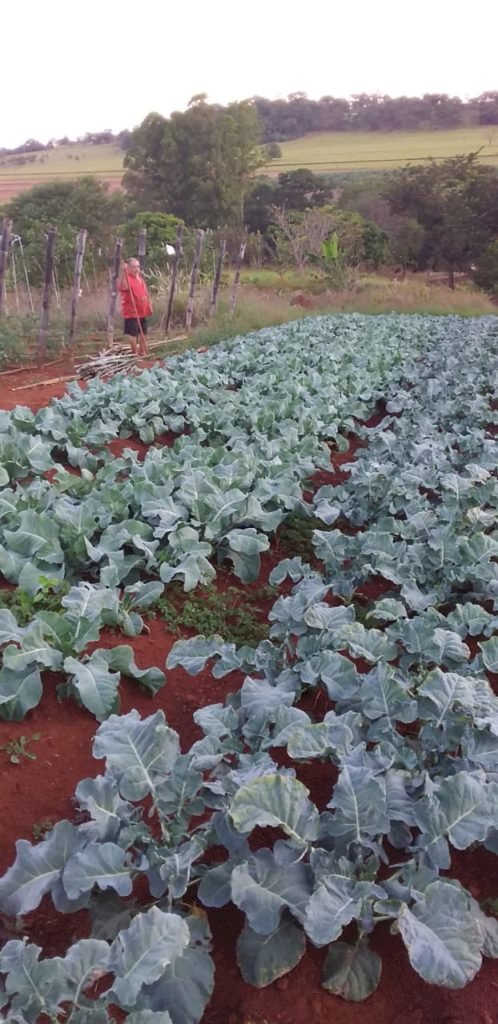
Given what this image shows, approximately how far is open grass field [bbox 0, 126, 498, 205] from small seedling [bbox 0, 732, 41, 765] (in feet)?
205

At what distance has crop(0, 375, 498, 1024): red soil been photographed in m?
1.74

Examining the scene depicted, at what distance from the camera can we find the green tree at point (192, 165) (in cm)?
4094

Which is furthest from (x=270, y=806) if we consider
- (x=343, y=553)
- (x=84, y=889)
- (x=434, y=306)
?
(x=434, y=306)

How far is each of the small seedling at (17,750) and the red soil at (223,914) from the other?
0.05 feet

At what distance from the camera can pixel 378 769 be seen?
210cm

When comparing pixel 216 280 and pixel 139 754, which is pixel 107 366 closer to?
pixel 216 280

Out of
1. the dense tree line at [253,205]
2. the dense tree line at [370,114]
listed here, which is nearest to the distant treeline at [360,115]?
the dense tree line at [370,114]

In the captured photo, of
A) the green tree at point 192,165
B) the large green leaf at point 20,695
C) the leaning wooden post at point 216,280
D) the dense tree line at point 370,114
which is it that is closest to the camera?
the large green leaf at point 20,695

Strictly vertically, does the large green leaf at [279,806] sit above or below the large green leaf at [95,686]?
above

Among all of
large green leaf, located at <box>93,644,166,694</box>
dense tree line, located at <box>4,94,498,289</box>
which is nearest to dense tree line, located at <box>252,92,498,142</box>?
dense tree line, located at <box>4,94,498,289</box>

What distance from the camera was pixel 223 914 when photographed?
196cm

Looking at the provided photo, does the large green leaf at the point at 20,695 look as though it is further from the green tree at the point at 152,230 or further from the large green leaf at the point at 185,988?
the green tree at the point at 152,230

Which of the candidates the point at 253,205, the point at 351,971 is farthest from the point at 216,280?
the point at 253,205

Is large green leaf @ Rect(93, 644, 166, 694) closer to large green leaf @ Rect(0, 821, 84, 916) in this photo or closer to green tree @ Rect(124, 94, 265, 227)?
large green leaf @ Rect(0, 821, 84, 916)
